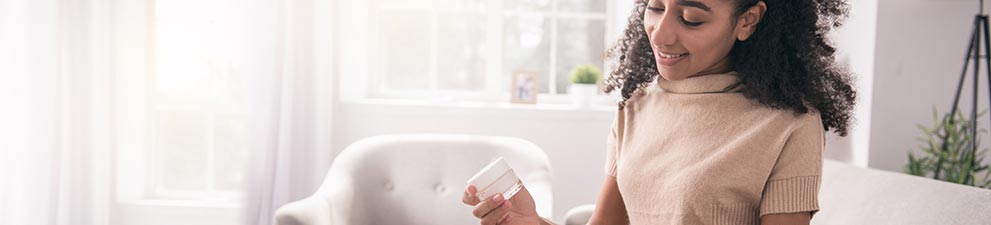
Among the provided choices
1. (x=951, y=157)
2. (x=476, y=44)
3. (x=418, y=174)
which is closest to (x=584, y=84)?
(x=476, y=44)

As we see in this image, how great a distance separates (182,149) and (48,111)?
50cm

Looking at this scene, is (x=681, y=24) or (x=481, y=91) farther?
(x=481, y=91)

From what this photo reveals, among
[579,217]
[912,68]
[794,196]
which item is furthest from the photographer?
[912,68]

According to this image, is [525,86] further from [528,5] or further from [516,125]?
[528,5]

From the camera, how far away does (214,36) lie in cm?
290

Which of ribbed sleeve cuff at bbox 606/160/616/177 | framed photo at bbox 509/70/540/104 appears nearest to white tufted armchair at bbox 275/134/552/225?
framed photo at bbox 509/70/540/104

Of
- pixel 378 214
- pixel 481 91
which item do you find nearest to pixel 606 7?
pixel 481 91

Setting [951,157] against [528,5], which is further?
[528,5]

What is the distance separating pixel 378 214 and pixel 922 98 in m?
1.68

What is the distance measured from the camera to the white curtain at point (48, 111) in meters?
2.66

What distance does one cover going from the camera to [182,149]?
3033 mm

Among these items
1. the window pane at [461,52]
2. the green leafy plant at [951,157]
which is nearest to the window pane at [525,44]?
the window pane at [461,52]

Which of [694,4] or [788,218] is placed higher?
[694,4]

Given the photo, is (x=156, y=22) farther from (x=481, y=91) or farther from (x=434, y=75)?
(x=481, y=91)
